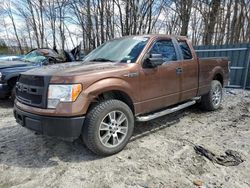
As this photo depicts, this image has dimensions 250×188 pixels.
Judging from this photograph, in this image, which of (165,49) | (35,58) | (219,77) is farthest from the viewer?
(35,58)

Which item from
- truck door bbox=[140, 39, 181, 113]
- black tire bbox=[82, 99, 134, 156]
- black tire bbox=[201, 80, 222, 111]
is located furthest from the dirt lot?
black tire bbox=[201, 80, 222, 111]

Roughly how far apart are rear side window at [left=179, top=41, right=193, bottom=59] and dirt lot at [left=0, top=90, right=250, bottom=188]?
4.72ft

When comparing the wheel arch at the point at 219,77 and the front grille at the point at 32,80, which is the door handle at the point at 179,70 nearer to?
the wheel arch at the point at 219,77

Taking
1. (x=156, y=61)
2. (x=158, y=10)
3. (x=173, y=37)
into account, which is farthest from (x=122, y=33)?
(x=156, y=61)

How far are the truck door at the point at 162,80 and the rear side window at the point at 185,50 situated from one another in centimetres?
29

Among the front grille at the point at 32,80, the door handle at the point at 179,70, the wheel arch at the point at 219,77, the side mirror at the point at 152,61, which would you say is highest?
the side mirror at the point at 152,61

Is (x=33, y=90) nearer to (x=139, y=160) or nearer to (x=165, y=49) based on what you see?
(x=139, y=160)

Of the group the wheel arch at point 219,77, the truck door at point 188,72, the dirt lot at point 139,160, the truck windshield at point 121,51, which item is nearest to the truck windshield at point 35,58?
the dirt lot at point 139,160

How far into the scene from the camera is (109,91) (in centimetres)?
345

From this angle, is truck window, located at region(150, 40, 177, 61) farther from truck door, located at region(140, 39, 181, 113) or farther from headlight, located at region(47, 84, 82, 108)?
headlight, located at region(47, 84, 82, 108)

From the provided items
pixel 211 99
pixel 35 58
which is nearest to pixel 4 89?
pixel 35 58

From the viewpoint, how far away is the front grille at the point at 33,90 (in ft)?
10.2

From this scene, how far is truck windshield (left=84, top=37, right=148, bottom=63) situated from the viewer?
389 cm

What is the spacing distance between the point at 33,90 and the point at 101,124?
42.6 inches
